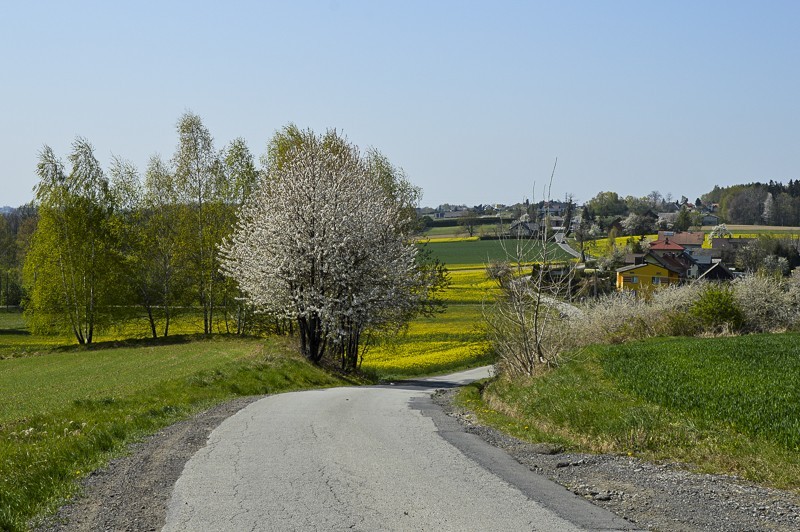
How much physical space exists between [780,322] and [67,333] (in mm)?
47657

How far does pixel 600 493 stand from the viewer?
32.5 feet

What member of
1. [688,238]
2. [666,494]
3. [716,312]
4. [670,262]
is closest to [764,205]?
[688,238]

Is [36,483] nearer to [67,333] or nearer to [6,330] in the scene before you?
[67,333]

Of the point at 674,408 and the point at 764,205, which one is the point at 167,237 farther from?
the point at 764,205

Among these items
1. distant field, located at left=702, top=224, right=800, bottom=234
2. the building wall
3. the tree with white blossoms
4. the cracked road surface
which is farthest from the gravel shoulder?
distant field, located at left=702, top=224, right=800, bottom=234

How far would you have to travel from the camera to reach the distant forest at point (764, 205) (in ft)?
536

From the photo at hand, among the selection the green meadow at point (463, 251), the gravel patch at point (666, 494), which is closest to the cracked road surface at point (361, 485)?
the gravel patch at point (666, 494)

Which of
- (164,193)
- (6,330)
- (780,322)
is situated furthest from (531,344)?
(6,330)

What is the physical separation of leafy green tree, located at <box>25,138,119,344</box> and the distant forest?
14610 centimetres

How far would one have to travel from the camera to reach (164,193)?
59.0 m

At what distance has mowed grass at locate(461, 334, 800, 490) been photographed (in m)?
11.9

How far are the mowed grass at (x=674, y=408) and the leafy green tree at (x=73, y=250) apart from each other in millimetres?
38907

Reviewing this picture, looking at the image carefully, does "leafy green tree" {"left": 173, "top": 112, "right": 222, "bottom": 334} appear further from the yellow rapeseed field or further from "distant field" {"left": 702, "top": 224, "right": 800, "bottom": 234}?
"distant field" {"left": 702, "top": 224, "right": 800, "bottom": 234}

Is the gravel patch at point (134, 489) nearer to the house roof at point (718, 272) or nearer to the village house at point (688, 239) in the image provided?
the house roof at point (718, 272)
